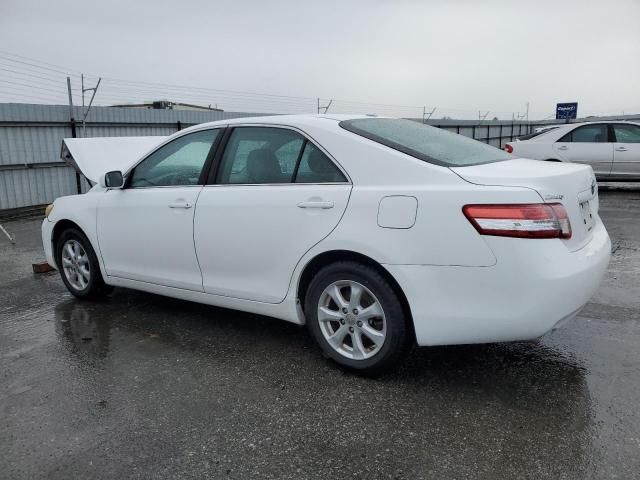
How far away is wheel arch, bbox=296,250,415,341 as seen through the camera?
3.20m

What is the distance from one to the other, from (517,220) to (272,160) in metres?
1.67

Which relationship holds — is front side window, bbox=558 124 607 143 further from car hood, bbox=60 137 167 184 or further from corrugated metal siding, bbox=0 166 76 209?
corrugated metal siding, bbox=0 166 76 209

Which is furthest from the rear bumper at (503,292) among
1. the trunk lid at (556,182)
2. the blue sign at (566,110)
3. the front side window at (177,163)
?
the blue sign at (566,110)

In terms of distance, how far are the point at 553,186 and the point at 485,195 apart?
397mm

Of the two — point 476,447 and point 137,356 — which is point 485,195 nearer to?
point 476,447

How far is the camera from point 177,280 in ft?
13.9

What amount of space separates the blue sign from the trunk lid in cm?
3546

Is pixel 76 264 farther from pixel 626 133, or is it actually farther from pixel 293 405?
pixel 626 133

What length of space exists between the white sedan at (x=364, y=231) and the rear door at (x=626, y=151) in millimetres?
9422

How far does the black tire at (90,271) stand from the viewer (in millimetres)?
4957

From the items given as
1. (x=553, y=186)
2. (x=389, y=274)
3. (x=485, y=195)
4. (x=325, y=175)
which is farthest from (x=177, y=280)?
(x=553, y=186)

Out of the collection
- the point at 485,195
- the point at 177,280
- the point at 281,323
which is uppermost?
the point at 485,195

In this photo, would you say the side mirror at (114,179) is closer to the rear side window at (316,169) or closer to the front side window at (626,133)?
the rear side window at (316,169)

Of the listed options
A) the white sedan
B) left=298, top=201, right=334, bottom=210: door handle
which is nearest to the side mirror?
the white sedan
